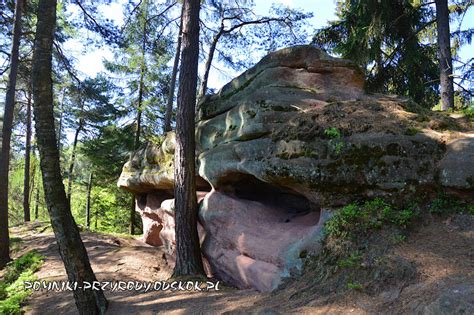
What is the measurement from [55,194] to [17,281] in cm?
425

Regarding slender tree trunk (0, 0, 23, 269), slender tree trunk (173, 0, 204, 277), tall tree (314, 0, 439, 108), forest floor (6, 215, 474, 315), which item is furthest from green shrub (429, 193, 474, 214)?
slender tree trunk (0, 0, 23, 269)

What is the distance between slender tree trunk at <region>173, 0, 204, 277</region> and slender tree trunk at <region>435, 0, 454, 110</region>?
22.7ft

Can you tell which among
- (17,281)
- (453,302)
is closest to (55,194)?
(17,281)

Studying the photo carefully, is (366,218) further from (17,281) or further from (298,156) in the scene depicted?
(17,281)

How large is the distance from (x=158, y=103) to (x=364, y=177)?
1698 centimetres

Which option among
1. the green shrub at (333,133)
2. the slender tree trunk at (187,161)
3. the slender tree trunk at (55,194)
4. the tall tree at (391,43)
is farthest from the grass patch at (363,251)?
the tall tree at (391,43)

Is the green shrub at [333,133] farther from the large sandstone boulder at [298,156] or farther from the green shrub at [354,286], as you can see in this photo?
the green shrub at [354,286]

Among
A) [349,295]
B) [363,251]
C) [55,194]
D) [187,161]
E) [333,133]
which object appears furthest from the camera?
[187,161]

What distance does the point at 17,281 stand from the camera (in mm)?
7988

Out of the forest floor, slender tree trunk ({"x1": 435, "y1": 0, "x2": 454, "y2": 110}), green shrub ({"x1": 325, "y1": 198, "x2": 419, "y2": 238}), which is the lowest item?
the forest floor

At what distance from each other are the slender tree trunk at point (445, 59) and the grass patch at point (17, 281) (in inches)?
443

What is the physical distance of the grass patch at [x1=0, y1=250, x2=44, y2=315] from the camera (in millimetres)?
6219

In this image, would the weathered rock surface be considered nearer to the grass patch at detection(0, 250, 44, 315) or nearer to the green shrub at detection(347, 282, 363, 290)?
the green shrub at detection(347, 282, 363, 290)

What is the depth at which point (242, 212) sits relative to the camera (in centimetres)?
709
